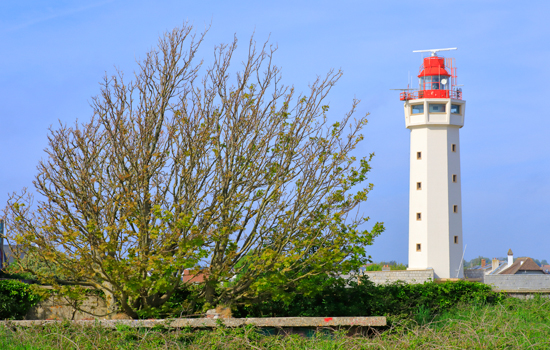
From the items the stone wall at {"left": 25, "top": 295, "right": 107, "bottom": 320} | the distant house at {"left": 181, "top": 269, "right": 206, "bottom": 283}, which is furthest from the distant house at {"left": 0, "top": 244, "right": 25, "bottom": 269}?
the distant house at {"left": 181, "top": 269, "right": 206, "bottom": 283}

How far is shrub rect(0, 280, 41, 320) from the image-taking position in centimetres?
1396

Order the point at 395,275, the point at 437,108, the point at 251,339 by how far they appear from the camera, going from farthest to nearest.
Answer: the point at 437,108 < the point at 395,275 < the point at 251,339

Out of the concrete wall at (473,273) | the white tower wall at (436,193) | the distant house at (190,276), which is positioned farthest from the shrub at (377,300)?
the concrete wall at (473,273)

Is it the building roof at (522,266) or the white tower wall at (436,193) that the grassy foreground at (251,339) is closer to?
the white tower wall at (436,193)

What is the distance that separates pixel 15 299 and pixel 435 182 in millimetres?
27970

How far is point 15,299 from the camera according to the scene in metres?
14.2

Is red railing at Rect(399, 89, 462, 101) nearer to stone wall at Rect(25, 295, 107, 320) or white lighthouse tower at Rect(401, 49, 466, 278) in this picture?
white lighthouse tower at Rect(401, 49, 466, 278)

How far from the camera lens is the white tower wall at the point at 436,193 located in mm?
35906

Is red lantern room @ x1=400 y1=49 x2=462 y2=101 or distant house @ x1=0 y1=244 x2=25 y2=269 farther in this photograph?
red lantern room @ x1=400 y1=49 x2=462 y2=101

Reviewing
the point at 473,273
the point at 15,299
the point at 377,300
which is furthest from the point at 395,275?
the point at 15,299

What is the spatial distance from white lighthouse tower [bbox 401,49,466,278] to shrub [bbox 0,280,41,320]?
87.2ft

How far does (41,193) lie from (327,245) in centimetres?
585

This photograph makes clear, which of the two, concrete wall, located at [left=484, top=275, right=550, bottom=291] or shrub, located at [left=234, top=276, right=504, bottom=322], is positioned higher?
concrete wall, located at [left=484, top=275, right=550, bottom=291]

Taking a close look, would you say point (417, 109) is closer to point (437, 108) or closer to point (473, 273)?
point (437, 108)
